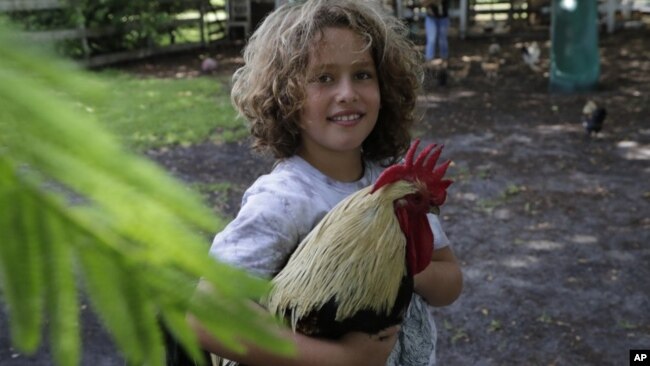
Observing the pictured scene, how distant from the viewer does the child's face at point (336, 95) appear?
2.11 meters

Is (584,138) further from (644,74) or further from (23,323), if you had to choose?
(23,323)

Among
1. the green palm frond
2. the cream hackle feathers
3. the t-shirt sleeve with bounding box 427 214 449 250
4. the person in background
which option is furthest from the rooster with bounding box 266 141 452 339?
the person in background

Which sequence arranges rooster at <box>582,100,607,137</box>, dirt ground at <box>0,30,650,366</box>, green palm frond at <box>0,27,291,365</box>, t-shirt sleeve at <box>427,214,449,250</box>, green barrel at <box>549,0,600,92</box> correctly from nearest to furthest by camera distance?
1. green palm frond at <box>0,27,291,365</box>
2. t-shirt sleeve at <box>427,214,449,250</box>
3. dirt ground at <box>0,30,650,366</box>
4. rooster at <box>582,100,607,137</box>
5. green barrel at <box>549,0,600,92</box>

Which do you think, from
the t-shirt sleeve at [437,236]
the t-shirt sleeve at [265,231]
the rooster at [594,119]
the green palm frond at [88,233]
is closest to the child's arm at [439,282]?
the t-shirt sleeve at [437,236]

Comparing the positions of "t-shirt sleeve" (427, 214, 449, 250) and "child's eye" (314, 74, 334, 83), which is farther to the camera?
"t-shirt sleeve" (427, 214, 449, 250)

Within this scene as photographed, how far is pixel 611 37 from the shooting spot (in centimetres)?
1808

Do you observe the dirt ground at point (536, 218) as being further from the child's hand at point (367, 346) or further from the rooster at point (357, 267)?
the child's hand at point (367, 346)

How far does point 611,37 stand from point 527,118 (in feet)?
30.7

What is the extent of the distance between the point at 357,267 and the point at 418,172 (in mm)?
354

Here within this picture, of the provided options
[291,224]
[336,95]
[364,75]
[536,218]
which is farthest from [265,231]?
[536,218]

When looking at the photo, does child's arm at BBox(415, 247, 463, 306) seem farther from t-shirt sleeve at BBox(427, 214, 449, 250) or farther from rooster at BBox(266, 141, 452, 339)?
rooster at BBox(266, 141, 452, 339)

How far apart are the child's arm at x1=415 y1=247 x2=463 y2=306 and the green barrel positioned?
9.96 metres

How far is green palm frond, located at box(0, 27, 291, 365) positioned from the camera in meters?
0.41

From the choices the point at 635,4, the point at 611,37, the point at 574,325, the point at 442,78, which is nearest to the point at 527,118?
the point at 442,78
